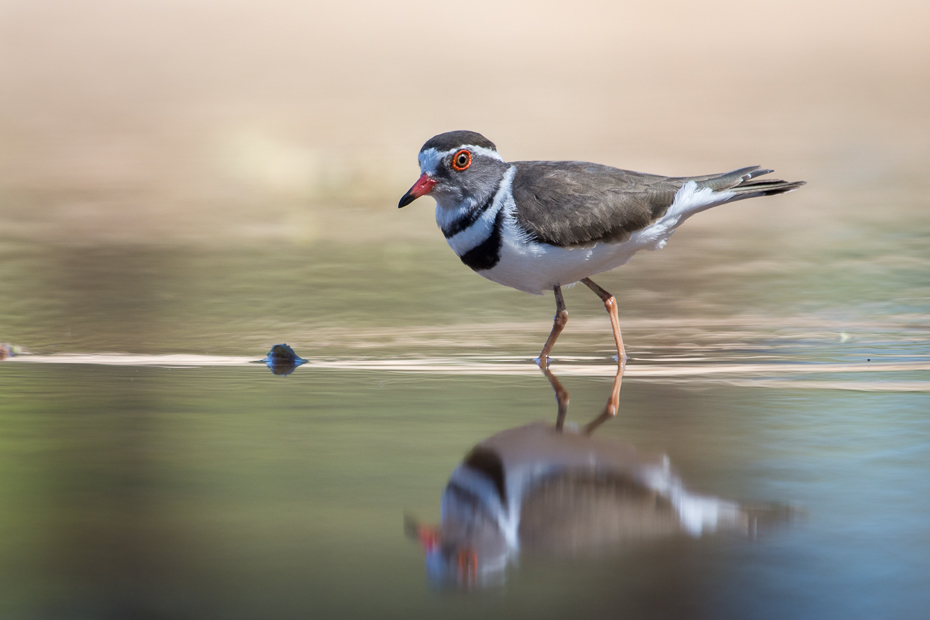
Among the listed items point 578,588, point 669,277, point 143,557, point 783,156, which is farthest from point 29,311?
point 783,156

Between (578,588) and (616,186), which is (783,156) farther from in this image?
(578,588)

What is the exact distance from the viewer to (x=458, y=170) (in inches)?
238

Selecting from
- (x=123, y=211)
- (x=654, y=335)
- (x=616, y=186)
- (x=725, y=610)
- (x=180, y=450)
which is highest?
(x=123, y=211)

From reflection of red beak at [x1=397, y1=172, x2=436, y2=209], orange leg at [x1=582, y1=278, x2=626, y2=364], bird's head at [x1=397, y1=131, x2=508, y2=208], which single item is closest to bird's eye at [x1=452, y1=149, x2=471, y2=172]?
bird's head at [x1=397, y1=131, x2=508, y2=208]

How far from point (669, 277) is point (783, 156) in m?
5.51

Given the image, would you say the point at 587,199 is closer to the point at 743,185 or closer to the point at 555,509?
the point at 743,185

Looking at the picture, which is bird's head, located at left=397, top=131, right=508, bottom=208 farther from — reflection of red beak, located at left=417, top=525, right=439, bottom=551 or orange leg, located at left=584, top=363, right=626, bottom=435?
reflection of red beak, located at left=417, top=525, right=439, bottom=551

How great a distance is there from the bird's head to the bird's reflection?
238 cm

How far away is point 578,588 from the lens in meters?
2.63

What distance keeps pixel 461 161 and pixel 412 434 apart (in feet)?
7.43

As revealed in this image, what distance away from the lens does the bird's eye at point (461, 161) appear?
6.04m

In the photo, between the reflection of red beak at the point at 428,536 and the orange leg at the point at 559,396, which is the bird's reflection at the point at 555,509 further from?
the orange leg at the point at 559,396

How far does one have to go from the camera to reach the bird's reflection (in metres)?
2.90

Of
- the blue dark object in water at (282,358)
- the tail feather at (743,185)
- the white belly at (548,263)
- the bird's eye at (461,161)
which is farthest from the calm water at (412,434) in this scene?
the bird's eye at (461,161)
